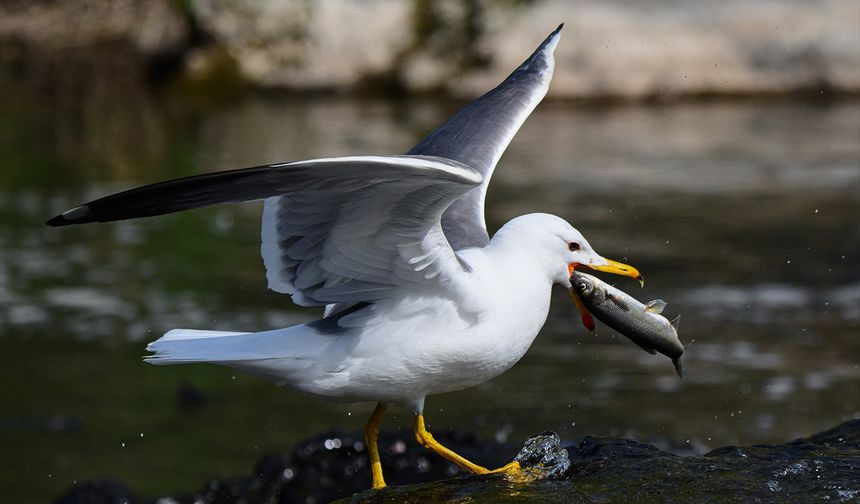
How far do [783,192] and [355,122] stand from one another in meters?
6.82

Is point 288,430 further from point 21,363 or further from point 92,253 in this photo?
point 92,253

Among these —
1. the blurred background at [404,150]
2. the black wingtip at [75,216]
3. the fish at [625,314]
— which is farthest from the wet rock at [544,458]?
the blurred background at [404,150]

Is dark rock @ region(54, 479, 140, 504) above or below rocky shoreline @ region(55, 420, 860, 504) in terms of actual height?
→ below

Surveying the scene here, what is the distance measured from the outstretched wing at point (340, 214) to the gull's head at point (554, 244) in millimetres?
429

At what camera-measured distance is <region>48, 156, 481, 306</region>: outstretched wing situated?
4.27 meters

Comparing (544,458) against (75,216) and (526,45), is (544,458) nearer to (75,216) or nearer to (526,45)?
(75,216)

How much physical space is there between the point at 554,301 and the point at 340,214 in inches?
254

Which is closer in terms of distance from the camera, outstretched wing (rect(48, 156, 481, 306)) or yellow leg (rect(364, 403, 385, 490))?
outstretched wing (rect(48, 156, 481, 306))

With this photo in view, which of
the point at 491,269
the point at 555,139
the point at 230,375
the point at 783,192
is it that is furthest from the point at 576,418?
the point at 555,139

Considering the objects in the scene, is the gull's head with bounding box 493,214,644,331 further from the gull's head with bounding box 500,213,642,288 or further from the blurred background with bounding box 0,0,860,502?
the blurred background with bounding box 0,0,860,502

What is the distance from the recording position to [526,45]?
20.8 meters

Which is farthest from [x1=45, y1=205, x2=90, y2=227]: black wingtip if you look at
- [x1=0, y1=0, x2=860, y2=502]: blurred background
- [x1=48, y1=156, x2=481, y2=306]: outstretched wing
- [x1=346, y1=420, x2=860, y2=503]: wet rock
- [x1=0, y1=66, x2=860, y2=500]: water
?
[x1=0, y1=0, x2=860, y2=502]: blurred background

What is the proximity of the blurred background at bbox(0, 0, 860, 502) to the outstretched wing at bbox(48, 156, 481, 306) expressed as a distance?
284 cm

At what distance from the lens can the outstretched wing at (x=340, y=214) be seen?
427 centimetres
